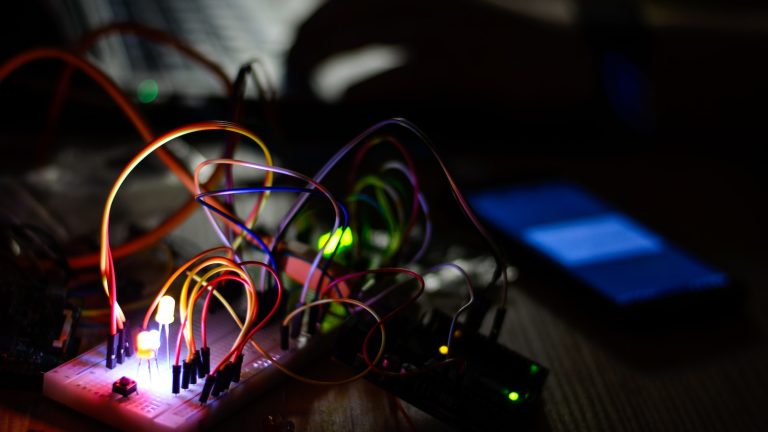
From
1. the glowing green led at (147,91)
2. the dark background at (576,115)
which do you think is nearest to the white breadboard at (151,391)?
the dark background at (576,115)

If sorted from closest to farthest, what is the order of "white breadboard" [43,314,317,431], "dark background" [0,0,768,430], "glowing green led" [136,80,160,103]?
1. "white breadboard" [43,314,317,431]
2. "dark background" [0,0,768,430]
3. "glowing green led" [136,80,160,103]

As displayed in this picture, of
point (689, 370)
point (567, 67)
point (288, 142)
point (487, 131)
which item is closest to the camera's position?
point (689, 370)

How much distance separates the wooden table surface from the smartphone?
4 centimetres

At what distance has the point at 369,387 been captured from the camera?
1.89ft

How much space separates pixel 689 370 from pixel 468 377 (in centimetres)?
27

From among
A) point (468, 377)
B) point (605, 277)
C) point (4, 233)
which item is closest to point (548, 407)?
point (468, 377)

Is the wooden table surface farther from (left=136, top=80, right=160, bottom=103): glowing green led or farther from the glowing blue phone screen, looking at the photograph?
(left=136, top=80, right=160, bottom=103): glowing green led

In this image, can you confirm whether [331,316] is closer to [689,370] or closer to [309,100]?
[689,370]

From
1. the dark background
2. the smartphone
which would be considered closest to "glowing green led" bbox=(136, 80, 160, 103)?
the dark background

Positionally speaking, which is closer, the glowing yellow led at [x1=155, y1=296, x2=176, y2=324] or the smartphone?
the glowing yellow led at [x1=155, y1=296, x2=176, y2=324]

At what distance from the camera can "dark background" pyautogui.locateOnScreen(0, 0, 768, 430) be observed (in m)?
0.72

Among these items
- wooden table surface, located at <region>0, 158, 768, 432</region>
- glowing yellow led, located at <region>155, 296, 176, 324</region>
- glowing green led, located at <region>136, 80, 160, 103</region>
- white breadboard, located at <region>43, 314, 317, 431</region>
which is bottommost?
wooden table surface, located at <region>0, 158, 768, 432</region>

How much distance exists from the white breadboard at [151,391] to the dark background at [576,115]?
28 cm

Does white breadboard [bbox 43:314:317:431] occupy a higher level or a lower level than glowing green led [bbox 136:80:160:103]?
lower
